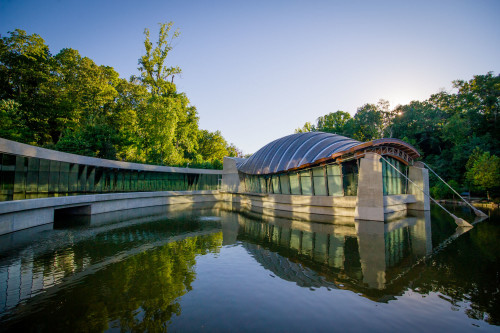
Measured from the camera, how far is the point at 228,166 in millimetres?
45281

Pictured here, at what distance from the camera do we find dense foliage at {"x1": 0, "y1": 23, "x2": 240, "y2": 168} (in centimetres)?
3391

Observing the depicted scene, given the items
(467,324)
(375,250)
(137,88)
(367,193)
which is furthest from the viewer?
(137,88)

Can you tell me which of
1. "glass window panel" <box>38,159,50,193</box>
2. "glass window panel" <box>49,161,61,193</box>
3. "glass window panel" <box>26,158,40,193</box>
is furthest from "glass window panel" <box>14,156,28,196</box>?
"glass window panel" <box>49,161,61,193</box>

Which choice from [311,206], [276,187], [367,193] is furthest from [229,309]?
[276,187]

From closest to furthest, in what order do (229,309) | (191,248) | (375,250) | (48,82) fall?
(229,309) → (375,250) → (191,248) → (48,82)

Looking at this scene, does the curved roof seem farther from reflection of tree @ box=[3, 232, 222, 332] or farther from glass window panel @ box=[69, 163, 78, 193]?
glass window panel @ box=[69, 163, 78, 193]

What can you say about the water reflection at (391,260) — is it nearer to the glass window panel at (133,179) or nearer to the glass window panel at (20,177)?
the glass window panel at (20,177)

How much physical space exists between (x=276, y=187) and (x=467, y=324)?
80.4 ft

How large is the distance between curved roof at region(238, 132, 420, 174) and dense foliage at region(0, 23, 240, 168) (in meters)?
15.3

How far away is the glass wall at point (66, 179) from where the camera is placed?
49.8 feet

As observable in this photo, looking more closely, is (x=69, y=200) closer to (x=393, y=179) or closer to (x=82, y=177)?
(x=82, y=177)

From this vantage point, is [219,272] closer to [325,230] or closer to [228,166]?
[325,230]

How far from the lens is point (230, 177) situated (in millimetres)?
44688

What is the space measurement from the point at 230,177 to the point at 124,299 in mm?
37852
